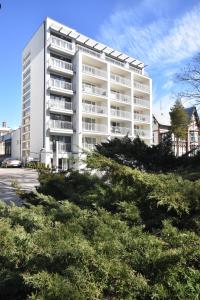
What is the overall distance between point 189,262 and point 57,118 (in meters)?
34.8

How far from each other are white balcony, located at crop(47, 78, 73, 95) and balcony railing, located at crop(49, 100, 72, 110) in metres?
1.12

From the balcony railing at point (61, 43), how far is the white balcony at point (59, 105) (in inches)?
242

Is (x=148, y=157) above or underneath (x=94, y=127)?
underneath

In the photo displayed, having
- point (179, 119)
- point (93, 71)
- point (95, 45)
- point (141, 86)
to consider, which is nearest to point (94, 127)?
point (93, 71)

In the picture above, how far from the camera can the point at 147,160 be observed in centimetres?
695

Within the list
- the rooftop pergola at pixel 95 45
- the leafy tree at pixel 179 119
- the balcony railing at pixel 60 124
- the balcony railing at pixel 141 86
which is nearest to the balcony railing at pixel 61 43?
the rooftop pergola at pixel 95 45

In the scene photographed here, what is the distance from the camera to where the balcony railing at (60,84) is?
36.2m

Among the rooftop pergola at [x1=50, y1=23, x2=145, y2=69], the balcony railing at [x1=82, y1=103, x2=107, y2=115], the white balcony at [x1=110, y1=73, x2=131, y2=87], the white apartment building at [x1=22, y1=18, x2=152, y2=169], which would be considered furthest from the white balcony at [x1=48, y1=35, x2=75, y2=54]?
the white balcony at [x1=110, y1=73, x2=131, y2=87]

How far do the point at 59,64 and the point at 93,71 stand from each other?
468 cm

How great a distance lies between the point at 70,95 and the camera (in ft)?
125

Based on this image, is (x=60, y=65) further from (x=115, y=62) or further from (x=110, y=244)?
(x=110, y=244)

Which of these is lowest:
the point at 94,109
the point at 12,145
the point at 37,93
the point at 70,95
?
the point at 12,145

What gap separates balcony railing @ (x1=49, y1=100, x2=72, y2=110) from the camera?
119ft

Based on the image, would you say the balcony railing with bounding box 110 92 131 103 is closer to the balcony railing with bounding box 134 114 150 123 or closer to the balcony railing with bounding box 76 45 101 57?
the balcony railing with bounding box 134 114 150 123
